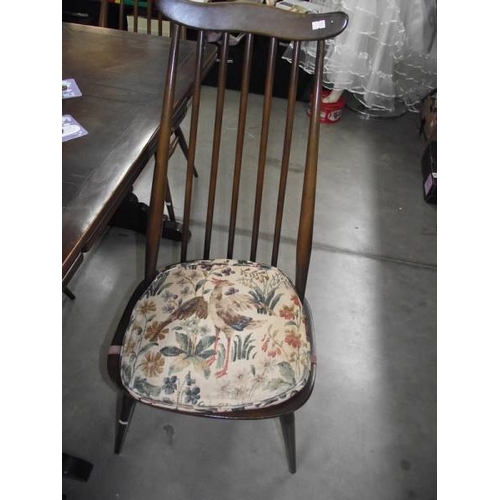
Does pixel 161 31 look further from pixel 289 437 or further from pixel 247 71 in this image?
pixel 289 437

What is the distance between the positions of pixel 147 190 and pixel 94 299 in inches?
23.9

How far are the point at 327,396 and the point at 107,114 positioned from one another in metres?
0.94

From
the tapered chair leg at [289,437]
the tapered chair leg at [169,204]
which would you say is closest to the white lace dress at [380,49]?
the tapered chair leg at [169,204]

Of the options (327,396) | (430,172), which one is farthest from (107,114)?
(430,172)

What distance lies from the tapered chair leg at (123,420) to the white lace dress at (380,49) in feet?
5.97

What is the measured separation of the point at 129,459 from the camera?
1.07m

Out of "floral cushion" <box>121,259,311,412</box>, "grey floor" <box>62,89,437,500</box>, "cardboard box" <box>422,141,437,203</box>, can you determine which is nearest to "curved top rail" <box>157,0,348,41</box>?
"floral cushion" <box>121,259,311,412</box>

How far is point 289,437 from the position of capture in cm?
96

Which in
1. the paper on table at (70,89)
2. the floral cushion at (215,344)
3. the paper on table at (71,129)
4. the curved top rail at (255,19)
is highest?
the curved top rail at (255,19)

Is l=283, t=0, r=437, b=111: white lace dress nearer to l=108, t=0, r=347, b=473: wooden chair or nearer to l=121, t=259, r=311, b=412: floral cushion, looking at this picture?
l=108, t=0, r=347, b=473: wooden chair

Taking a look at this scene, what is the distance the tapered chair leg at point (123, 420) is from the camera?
94cm

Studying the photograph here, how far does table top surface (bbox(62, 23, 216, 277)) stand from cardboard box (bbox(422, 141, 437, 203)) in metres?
1.19

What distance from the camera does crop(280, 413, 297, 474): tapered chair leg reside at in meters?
0.93

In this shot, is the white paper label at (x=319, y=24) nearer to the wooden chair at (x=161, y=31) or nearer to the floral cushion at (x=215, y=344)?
the wooden chair at (x=161, y=31)
